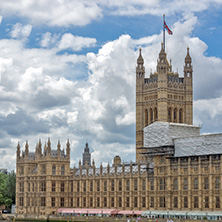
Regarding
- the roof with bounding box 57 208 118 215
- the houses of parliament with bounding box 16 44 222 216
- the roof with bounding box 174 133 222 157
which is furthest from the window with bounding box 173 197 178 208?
the roof with bounding box 57 208 118 215

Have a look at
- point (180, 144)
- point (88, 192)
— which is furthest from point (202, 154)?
point (88, 192)

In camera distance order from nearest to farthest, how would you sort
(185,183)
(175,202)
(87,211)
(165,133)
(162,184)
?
(185,183) → (175,202) → (162,184) → (165,133) → (87,211)

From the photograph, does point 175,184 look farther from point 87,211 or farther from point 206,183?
point 87,211

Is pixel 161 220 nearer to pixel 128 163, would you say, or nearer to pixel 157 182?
pixel 157 182

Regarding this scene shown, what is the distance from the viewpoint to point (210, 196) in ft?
526

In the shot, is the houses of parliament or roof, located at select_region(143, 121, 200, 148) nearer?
the houses of parliament

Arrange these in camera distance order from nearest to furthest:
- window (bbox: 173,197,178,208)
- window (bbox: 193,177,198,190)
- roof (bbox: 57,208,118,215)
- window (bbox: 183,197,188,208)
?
window (bbox: 193,177,198,190), window (bbox: 183,197,188,208), window (bbox: 173,197,178,208), roof (bbox: 57,208,118,215)

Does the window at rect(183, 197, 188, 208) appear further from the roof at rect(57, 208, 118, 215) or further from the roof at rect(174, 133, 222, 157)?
the roof at rect(57, 208, 118, 215)

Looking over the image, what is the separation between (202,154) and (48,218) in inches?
2175

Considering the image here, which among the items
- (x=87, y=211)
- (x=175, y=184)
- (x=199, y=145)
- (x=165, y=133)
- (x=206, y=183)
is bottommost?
(x=87, y=211)

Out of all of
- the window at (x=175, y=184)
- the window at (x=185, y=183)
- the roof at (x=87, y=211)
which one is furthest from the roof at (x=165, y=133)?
the roof at (x=87, y=211)

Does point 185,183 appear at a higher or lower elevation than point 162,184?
higher

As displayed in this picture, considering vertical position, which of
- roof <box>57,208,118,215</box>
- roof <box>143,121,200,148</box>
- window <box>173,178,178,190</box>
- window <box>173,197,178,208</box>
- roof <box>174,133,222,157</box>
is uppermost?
roof <box>143,121,200,148</box>

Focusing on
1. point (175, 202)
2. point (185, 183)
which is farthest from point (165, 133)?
point (175, 202)
